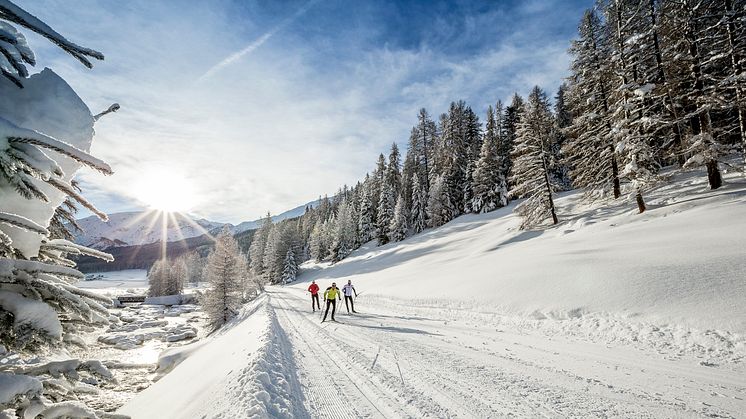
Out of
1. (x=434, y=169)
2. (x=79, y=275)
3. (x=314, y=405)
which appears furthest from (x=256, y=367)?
(x=434, y=169)

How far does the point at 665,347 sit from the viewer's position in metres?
7.64

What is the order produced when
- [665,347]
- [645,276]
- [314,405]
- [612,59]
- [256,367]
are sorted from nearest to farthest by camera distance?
[314,405]
[256,367]
[665,347]
[645,276]
[612,59]

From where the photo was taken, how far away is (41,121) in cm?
235

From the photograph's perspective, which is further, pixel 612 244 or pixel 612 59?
pixel 612 59

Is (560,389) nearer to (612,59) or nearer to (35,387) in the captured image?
(35,387)

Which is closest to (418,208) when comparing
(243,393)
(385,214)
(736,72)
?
(385,214)

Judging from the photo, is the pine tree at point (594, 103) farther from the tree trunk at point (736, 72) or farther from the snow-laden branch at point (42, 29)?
the snow-laden branch at point (42, 29)

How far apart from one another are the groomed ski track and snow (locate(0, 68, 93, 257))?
15.3 feet

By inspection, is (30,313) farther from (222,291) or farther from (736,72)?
(222,291)

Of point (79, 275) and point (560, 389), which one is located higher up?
point (79, 275)

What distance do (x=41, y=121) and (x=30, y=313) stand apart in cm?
134

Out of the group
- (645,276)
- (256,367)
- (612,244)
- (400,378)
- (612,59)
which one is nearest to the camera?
(400,378)

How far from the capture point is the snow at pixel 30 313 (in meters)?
2.02

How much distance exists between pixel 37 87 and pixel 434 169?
60908 millimetres
